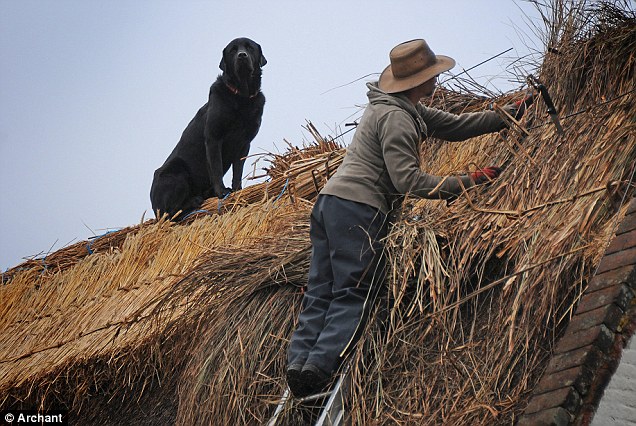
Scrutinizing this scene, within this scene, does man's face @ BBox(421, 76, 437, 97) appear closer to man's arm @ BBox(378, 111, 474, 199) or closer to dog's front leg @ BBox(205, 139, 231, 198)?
man's arm @ BBox(378, 111, 474, 199)

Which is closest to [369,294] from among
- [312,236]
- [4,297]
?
[312,236]

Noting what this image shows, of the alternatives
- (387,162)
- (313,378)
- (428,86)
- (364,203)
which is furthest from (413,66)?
(313,378)

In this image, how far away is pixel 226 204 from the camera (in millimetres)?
8102

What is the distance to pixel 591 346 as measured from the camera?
3535 millimetres

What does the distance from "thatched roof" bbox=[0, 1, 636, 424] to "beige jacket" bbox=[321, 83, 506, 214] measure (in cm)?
15

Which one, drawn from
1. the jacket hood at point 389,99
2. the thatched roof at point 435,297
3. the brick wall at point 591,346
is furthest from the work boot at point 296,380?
the jacket hood at point 389,99

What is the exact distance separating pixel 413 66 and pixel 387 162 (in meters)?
0.53

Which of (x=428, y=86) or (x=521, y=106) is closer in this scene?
(x=428, y=86)

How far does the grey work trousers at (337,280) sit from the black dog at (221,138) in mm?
4514

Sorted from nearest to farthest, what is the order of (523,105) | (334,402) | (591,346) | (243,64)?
(591,346) < (334,402) < (523,105) < (243,64)

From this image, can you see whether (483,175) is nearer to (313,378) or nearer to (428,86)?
(428,86)

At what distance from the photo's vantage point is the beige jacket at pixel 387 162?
4484mm

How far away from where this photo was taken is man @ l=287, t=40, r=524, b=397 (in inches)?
171

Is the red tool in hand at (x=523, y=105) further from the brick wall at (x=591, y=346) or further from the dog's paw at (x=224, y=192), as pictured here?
the dog's paw at (x=224, y=192)
